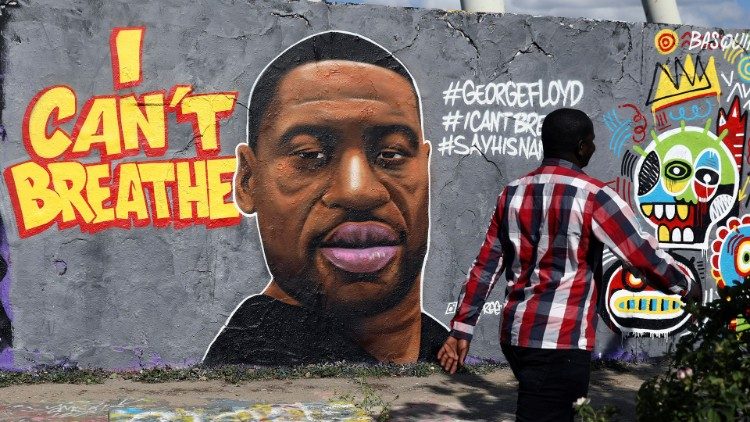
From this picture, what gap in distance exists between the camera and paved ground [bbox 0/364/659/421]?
600cm

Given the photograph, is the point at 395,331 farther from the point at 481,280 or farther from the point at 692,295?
the point at 692,295

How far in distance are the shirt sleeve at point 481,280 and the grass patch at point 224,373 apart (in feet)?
10.1

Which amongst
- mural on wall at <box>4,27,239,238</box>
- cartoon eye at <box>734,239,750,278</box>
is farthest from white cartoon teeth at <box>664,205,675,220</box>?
mural on wall at <box>4,27,239,238</box>

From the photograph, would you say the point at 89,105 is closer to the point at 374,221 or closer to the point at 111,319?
the point at 111,319

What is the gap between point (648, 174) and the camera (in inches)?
304

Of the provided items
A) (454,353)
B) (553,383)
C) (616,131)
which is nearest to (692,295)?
A: (553,383)

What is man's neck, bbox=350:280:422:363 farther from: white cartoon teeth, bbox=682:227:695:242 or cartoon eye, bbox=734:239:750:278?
cartoon eye, bbox=734:239:750:278

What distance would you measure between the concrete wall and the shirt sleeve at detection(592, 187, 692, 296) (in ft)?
11.2

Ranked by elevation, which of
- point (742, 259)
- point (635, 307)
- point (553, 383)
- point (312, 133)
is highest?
point (312, 133)

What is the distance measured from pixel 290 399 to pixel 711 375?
350 centimetres

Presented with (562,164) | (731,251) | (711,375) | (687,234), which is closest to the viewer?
(711,375)

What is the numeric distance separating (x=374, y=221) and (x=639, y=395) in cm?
366

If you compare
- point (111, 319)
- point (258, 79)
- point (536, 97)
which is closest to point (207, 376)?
point (111, 319)

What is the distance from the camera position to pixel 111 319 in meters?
6.75
